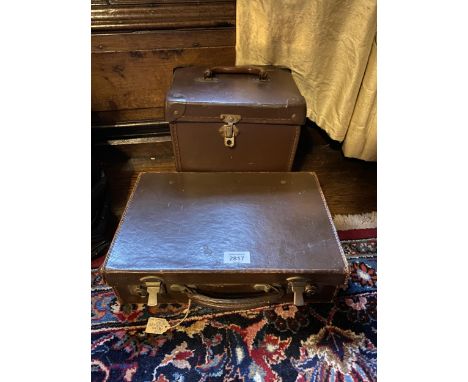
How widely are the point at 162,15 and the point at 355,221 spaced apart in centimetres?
104

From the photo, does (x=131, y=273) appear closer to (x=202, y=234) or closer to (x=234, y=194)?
(x=202, y=234)

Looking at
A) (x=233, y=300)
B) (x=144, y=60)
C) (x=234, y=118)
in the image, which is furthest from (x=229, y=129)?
(x=144, y=60)

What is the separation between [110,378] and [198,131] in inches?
27.2

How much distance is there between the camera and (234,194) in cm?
98

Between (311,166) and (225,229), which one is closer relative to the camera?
(225,229)

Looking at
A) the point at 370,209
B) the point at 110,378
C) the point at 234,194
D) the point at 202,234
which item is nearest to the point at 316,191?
the point at 234,194

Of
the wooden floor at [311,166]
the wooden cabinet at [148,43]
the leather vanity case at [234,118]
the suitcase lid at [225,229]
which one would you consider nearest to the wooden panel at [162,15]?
the wooden cabinet at [148,43]

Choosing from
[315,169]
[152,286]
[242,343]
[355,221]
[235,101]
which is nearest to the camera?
[152,286]

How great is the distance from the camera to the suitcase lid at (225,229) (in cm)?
79

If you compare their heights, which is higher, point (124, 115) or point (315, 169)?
point (124, 115)

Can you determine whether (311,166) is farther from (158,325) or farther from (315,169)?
(158,325)

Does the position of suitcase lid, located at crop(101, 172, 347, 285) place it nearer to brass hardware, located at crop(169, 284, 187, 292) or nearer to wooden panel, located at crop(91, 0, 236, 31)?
brass hardware, located at crop(169, 284, 187, 292)

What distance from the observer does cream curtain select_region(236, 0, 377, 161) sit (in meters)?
1.22

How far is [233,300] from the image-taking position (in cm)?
81
